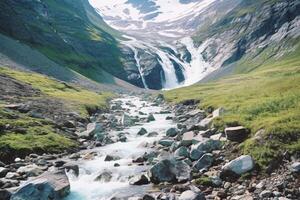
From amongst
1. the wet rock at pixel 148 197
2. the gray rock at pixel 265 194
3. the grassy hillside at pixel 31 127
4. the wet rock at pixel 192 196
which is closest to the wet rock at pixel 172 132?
the grassy hillside at pixel 31 127

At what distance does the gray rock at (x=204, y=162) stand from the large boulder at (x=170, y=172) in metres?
0.99

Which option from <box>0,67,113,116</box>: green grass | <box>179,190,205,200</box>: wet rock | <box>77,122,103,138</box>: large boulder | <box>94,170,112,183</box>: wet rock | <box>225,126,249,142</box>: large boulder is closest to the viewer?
<box>179,190,205,200</box>: wet rock

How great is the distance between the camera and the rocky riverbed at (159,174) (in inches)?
1112

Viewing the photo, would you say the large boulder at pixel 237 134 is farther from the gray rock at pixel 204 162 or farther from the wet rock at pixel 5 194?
the wet rock at pixel 5 194

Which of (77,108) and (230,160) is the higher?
(77,108)

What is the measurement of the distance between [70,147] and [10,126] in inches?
255

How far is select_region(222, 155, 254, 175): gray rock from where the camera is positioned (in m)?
30.8

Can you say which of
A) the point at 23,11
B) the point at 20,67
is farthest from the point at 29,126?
the point at 23,11

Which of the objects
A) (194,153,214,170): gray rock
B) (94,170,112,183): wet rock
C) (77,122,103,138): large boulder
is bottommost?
(194,153,214,170): gray rock

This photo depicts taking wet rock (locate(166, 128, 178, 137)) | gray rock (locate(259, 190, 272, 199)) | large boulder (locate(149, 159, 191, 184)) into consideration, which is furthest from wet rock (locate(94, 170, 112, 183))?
wet rock (locate(166, 128, 178, 137))

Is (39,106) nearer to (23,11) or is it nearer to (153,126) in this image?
(153,126)

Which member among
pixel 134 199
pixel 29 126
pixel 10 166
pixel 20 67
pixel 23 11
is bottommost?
pixel 134 199

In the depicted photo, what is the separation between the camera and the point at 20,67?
124188 mm

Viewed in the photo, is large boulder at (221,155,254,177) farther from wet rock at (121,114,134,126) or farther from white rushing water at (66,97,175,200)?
wet rock at (121,114,134,126)
